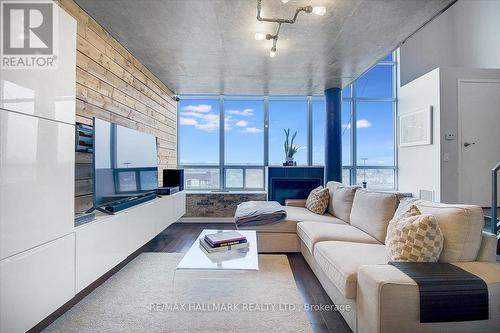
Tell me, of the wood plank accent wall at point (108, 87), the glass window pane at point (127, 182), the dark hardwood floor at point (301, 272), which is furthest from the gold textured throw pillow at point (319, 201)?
the wood plank accent wall at point (108, 87)

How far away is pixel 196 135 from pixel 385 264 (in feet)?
15.1

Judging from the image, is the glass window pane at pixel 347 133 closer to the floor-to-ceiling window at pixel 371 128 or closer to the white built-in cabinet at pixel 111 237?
the floor-to-ceiling window at pixel 371 128

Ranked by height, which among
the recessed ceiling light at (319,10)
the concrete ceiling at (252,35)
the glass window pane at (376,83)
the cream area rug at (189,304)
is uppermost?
the glass window pane at (376,83)

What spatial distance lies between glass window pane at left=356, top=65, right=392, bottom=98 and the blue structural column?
1.22 metres

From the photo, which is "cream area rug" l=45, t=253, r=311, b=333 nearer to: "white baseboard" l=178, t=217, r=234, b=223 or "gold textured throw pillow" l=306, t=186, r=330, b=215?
"gold textured throw pillow" l=306, t=186, r=330, b=215

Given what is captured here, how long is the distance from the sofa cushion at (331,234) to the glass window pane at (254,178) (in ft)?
8.96

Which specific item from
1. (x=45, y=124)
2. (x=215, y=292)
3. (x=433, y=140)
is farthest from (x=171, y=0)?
(x=433, y=140)

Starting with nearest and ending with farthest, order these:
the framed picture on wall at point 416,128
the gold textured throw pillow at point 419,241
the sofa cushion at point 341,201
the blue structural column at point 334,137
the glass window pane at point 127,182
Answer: the gold textured throw pillow at point 419,241 < the glass window pane at point 127,182 < the sofa cushion at point 341,201 < the framed picture on wall at point 416,128 < the blue structural column at point 334,137

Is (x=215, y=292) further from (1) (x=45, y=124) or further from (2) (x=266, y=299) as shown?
(1) (x=45, y=124)

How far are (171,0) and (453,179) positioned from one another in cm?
466

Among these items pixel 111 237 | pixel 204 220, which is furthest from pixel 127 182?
pixel 204 220

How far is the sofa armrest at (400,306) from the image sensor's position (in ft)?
4.33

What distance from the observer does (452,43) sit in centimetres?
541

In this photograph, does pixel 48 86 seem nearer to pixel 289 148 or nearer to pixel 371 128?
pixel 289 148
